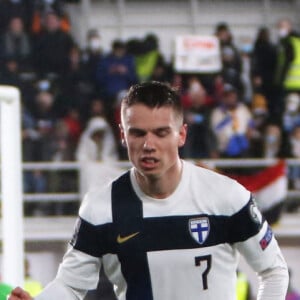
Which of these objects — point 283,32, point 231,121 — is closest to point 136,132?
point 231,121

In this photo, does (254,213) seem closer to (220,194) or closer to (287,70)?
(220,194)

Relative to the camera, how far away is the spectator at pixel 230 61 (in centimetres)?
1129

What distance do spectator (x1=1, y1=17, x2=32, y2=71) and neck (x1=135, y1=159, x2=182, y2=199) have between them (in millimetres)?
6989

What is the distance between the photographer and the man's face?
3750 mm

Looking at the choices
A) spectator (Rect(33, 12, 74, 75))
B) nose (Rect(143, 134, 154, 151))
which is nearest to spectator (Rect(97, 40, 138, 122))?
spectator (Rect(33, 12, 74, 75))

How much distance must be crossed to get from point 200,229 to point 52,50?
7201mm

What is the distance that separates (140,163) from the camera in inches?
148

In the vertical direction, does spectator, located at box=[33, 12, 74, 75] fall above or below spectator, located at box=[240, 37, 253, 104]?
above

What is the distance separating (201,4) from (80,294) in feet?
34.3

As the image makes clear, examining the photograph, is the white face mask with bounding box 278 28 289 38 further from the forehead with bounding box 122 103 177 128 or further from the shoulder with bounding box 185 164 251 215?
the forehead with bounding box 122 103 177 128

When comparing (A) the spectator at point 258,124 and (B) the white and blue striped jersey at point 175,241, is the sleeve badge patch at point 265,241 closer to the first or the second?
(B) the white and blue striped jersey at point 175,241

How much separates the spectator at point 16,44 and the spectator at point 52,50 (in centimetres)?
11

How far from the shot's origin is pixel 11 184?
20.2 feet

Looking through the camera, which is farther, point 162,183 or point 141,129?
point 162,183
